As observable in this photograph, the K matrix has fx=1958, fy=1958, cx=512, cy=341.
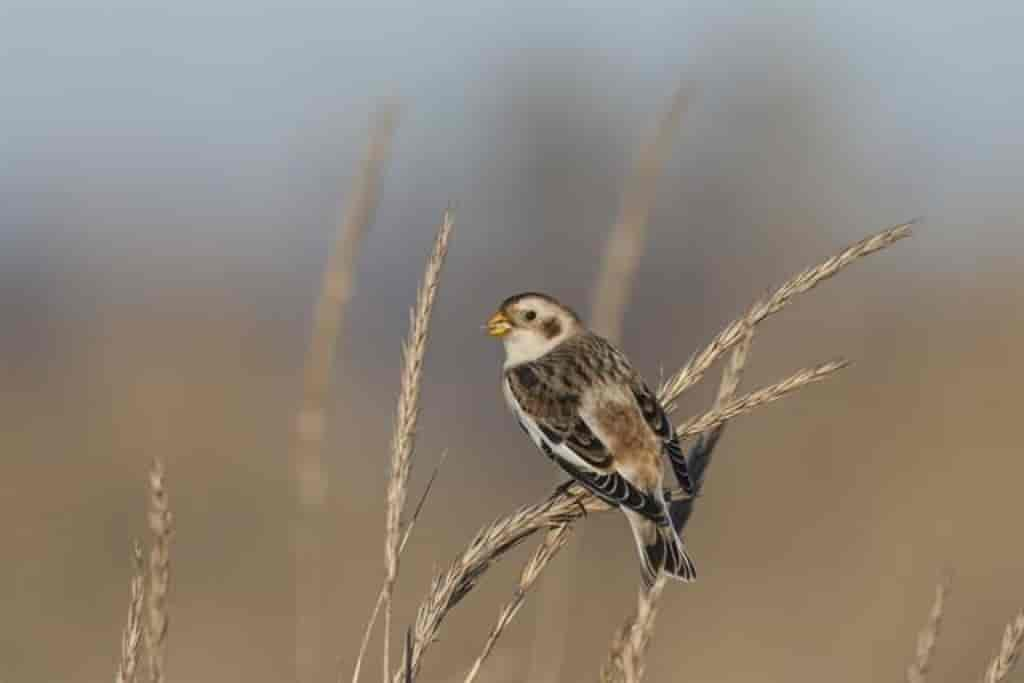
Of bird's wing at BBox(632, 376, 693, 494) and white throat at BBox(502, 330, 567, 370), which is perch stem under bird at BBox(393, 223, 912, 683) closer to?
bird's wing at BBox(632, 376, 693, 494)

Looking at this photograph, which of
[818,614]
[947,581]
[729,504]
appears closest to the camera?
[947,581]

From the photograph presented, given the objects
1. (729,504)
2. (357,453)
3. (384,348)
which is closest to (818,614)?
(729,504)

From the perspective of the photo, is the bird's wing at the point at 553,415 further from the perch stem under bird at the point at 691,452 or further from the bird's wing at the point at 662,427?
the perch stem under bird at the point at 691,452

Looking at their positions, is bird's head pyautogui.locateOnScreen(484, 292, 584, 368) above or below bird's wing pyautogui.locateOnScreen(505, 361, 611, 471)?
above

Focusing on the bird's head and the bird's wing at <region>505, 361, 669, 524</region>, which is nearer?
the bird's wing at <region>505, 361, 669, 524</region>

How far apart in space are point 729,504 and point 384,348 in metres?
8.69

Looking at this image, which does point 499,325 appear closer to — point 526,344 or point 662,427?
point 526,344

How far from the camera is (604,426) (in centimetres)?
513

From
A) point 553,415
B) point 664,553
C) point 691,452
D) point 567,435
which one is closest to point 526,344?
point 553,415

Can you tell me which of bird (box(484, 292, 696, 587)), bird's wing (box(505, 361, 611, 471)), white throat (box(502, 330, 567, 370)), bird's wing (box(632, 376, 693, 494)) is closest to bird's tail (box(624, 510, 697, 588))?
bird (box(484, 292, 696, 587))

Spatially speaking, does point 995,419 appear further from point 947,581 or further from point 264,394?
point 947,581

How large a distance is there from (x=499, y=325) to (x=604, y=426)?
916 mm

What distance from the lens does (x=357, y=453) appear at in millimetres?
17547

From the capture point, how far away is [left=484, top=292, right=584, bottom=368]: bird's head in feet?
19.4
